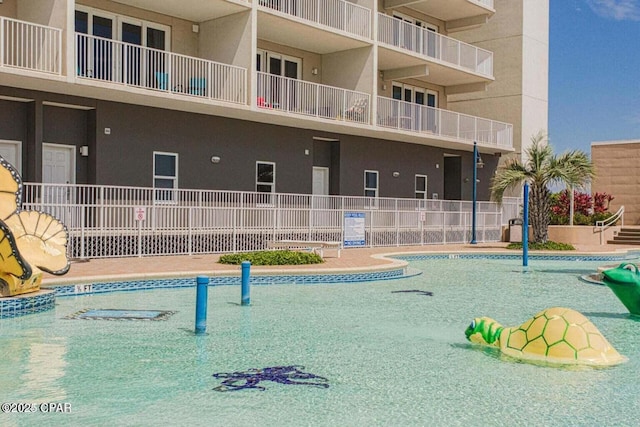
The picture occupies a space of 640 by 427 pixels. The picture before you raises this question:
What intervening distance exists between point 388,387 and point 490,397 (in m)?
0.96

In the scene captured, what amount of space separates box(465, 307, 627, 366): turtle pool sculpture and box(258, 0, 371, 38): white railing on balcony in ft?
52.6

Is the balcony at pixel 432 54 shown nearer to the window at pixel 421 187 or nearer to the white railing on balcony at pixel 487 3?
the white railing on balcony at pixel 487 3

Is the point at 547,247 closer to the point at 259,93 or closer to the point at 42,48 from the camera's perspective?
the point at 259,93

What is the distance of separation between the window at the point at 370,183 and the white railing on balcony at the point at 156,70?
8.36 m

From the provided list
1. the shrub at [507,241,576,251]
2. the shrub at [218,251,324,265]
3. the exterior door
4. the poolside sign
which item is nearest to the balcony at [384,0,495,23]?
the exterior door

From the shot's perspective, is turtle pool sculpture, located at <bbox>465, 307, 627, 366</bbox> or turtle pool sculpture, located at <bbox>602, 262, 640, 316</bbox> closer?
turtle pool sculpture, located at <bbox>465, 307, 627, 366</bbox>

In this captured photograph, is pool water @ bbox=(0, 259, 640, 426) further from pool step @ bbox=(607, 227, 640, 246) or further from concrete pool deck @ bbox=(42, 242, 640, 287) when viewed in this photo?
pool step @ bbox=(607, 227, 640, 246)

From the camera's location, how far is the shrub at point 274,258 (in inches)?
629

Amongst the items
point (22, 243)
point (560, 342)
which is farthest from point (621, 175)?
point (22, 243)

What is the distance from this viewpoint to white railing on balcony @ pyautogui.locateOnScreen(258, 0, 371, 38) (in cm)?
2241

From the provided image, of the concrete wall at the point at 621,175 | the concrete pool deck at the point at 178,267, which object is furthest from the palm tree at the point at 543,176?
the concrete wall at the point at 621,175

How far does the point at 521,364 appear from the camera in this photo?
7555 millimetres

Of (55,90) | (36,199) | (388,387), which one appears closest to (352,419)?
(388,387)

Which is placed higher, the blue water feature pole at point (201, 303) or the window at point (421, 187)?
the window at point (421, 187)
